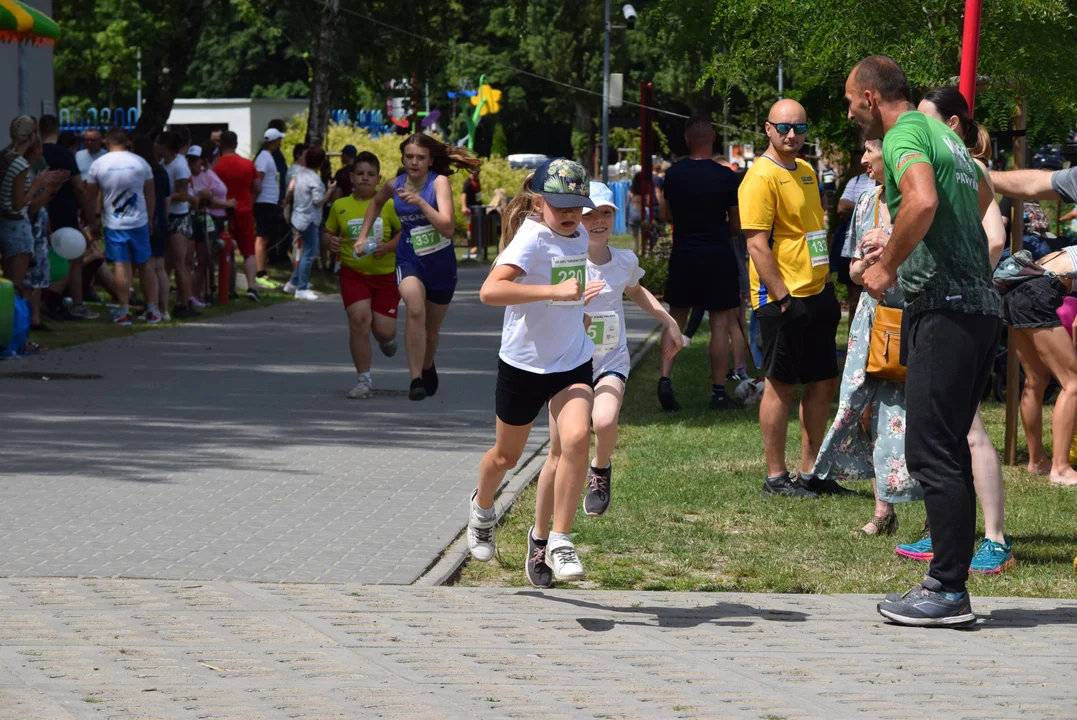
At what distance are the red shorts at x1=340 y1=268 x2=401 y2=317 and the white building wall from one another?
13021 millimetres

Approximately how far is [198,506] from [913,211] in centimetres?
410

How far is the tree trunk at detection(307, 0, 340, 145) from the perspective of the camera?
1055 inches

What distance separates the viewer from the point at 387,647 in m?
5.54

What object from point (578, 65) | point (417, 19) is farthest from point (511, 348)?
point (578, 65)

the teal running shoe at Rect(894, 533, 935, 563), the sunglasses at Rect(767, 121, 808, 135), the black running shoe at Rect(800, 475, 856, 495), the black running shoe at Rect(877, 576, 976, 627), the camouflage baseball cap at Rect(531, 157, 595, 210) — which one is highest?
the sunglasses at Rect(767, 121, 808, 135)

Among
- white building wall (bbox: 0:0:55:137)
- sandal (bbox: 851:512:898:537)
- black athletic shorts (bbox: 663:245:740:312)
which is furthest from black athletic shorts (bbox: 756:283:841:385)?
white building wall (bbox: 0:0:55:137)

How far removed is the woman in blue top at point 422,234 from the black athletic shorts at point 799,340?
3623 millimetres

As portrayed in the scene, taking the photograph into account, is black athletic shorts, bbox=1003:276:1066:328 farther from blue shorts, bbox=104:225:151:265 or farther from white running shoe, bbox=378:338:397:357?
blue shorts, bbox=104:225:151:265

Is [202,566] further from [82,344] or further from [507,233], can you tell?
[82,344]

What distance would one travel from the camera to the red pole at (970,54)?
759 cm

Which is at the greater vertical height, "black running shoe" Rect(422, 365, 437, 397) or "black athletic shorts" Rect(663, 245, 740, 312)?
"black athletic shorts" Rect(663, 245, 740, 312)

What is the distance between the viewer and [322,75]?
27.0m

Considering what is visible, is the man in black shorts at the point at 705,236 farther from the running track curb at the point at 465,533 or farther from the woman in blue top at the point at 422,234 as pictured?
the running track curb at the point at 465,533

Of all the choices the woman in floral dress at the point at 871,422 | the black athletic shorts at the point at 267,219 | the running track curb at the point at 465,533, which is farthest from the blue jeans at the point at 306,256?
the woman in floral dress at the point at 871,422
